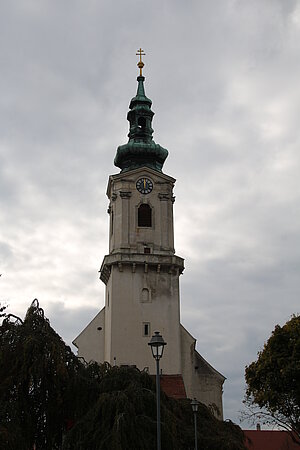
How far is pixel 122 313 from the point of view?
4969 centimetres

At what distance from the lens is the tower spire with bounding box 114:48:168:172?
183 ft

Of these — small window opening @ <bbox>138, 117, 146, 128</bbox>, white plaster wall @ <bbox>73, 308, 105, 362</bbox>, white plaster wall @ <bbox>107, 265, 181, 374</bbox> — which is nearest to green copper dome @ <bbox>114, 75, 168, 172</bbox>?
small window opening @ <bbox>138, 117, 146, 128</bbox>

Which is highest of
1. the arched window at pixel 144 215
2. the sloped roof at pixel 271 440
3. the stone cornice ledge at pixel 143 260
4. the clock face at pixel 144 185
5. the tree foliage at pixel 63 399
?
the clock face at pixel 144 185

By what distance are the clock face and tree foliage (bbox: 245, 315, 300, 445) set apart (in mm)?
20046

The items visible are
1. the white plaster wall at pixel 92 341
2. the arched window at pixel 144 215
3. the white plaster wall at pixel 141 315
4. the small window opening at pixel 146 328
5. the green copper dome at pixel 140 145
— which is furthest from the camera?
the green copper dome at pixel 140 145

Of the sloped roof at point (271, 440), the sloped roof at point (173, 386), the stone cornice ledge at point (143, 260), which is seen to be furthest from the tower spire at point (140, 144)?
the sloped roof at point (271, 440)

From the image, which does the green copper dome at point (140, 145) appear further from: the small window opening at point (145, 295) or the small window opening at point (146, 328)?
the small window opening at point (146, 328)

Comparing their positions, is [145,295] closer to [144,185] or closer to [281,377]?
[144,185]

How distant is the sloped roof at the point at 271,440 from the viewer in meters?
59.8

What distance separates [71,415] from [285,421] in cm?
1562

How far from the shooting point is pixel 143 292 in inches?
1987

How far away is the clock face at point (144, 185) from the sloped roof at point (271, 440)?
24.2 metres

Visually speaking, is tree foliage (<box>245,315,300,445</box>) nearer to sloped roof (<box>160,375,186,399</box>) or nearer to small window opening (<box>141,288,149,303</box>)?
sloped roof (<box>160,375,186,399</box>)

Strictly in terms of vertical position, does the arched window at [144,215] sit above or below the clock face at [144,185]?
below
